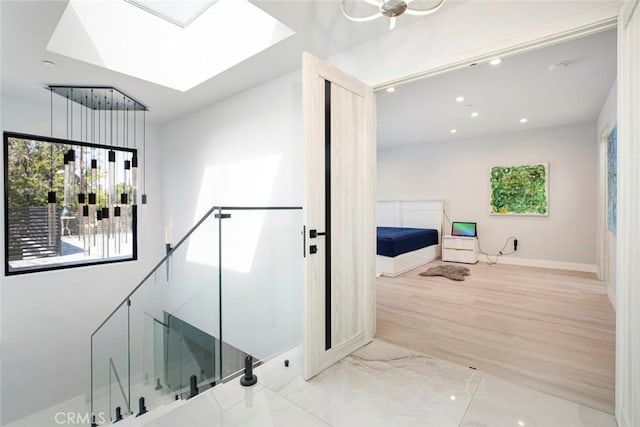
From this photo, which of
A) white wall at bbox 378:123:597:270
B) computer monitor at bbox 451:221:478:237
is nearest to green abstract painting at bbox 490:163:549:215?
white wall at bbox 378:123:597:270

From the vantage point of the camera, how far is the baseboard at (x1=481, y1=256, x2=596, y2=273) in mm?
5141

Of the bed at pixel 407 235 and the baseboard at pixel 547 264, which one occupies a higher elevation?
the bed at pixel 407 235

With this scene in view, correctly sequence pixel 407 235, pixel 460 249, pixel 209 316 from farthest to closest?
pixel 460 249
pixel 407 235
pixel 209 316

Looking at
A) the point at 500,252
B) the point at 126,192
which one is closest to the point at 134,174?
the point at 126,192

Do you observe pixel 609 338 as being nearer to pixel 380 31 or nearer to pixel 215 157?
pixel 380 31

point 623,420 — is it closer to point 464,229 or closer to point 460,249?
point 460,249

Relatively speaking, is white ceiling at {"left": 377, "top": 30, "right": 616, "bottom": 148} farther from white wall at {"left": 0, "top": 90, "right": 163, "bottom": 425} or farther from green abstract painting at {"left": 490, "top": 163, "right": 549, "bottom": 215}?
white wall at {"left": 0, "top": 90, "right": 163, "bottom": 425}

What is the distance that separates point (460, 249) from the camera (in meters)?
6.04

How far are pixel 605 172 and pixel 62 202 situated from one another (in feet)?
25.1

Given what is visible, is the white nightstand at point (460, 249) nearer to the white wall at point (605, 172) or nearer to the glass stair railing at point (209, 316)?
the white wall at point (605, 172)

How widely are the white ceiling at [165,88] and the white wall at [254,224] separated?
27cm

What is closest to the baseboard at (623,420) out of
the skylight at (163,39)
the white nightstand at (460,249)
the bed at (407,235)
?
the skylight at (163,39)

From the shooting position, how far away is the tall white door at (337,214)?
204 cm

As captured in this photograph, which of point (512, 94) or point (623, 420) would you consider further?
point (512, 94)
